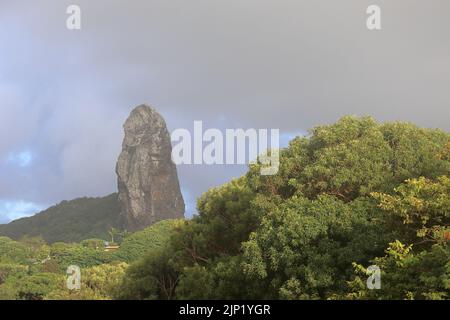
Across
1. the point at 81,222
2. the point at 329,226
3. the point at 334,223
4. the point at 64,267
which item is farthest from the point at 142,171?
the point at 334,223

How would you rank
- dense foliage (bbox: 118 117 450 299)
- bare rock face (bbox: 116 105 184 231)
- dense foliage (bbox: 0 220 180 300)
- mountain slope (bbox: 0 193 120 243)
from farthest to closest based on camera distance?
1. mountain slope (bbox: 0 193 120 243)
2. bare rock face (bbox: 116 105 184 231)
3. dense foliage (bbox: 0 220 180 300)
4. dense foliage (bbox: 118 117 450 299)

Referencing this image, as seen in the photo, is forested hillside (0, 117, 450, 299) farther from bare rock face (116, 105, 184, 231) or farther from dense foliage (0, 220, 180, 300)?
bare rock face (116, 105, 184, 231)

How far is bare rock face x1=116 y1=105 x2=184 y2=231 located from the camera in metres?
164

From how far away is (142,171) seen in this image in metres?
165

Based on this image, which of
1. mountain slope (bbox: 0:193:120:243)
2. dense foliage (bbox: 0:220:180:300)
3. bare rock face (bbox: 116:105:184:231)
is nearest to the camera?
dense foliage (bbox: 0:220:180:300)

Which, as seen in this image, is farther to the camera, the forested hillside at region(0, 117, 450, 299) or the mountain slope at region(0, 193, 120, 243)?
the mountain slope at region(0, 193, 120, 243)

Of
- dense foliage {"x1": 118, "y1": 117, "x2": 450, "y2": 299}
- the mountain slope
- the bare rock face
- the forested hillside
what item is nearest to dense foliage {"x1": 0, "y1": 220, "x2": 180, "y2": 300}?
the forested hillside

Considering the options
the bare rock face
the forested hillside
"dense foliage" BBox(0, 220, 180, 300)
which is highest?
the bare rock face

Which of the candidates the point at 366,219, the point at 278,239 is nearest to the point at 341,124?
the point at 366,219

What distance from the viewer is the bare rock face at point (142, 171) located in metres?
164

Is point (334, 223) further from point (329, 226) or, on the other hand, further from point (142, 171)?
point (142, 171)

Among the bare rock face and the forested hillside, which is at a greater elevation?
the bare rock face
